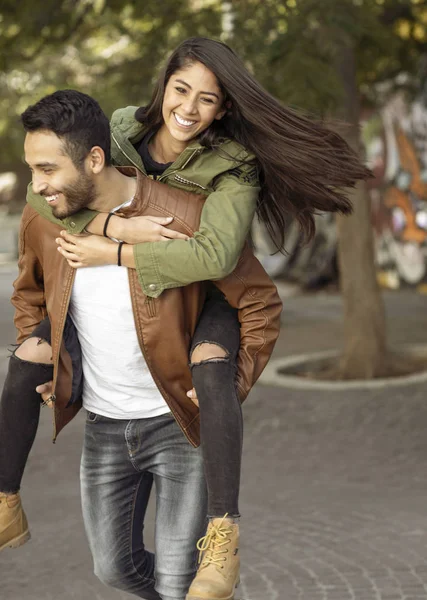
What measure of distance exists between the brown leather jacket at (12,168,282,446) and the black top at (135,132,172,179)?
0.42ft

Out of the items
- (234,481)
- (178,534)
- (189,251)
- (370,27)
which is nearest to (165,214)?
(189,251)

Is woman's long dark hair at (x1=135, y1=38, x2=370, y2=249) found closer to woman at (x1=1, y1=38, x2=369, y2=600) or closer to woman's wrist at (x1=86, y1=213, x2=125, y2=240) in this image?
woman at (x1=1, y1=38, x2=369, y2=600)

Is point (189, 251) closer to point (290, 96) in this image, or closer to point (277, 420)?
point (290, 96)

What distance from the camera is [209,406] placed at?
2.87 m

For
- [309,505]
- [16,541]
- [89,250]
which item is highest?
[89,250]

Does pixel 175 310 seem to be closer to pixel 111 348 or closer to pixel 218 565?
pixel 111 348

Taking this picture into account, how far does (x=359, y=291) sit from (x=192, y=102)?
7490 mm

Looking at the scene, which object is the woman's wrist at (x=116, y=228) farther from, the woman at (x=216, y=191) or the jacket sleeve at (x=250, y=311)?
the jacket sleeve at (x=250, y=311)

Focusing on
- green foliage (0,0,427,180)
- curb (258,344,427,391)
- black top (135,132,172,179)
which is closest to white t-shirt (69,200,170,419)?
black top (135,132,172,179)

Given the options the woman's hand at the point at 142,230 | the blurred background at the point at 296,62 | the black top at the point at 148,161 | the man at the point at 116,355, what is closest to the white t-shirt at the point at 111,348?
the man at the point at 116,355

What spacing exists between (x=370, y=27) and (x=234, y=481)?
544cm

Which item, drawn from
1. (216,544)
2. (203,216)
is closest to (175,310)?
(203,216)

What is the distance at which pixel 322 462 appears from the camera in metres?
7.09

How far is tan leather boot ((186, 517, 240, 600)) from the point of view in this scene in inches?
110
